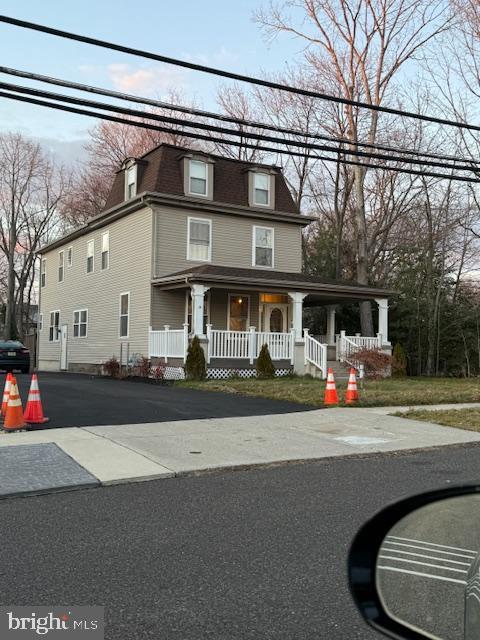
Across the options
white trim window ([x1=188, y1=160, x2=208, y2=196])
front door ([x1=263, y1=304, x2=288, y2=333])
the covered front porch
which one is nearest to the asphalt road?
the covered front porch

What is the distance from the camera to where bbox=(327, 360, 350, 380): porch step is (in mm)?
20878

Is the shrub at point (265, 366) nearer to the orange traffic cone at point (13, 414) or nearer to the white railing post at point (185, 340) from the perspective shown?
the white railing post at point (185, 340)

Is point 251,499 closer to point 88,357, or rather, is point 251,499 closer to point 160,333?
point 160,333

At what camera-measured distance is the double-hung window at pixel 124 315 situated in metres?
24.0

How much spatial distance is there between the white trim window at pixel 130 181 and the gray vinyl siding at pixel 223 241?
9.14 feet

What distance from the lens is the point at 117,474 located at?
6609 mm

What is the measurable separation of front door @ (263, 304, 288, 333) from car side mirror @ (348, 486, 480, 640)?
2201 centimetres

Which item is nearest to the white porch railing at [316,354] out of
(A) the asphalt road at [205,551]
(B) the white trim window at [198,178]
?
(B) the white trim window at [198,178]

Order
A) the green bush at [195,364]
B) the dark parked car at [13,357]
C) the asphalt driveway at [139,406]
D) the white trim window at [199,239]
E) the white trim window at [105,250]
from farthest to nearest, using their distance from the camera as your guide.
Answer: the white trim window at [105,250], the dark parked car at [13,357], the white trim window at [199,239], the green bush at [195,364], the asphalt driveway at [139,406]

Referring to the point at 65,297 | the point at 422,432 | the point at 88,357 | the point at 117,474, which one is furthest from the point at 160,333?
the point at 117,474

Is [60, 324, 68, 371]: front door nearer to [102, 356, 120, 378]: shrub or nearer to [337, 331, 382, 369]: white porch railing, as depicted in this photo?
[102, 356, 120, 378]: shrub

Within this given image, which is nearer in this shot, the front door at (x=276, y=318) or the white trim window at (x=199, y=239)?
the white trim window at (x=199, y=239)

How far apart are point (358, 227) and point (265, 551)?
85.2 feet

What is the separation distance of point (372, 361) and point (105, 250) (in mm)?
12993
